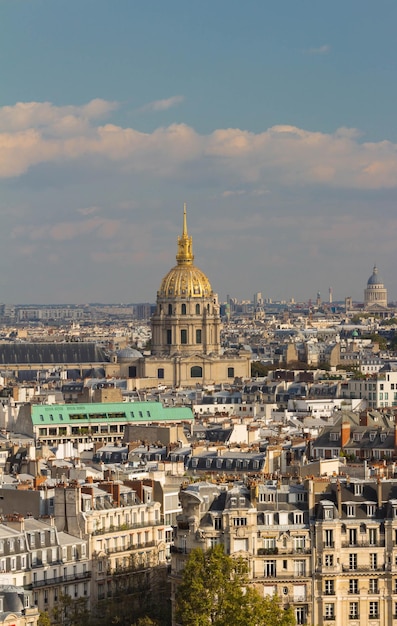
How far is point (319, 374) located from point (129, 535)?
10271 centimetres

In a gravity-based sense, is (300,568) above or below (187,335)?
below

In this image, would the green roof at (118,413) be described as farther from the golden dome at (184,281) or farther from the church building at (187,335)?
the golden dome at (184,281)

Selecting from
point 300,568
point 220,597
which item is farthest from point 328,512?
point 220,597

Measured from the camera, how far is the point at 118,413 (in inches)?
4119

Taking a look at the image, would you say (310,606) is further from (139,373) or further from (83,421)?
(139,373)

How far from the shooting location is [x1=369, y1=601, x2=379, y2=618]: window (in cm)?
5019

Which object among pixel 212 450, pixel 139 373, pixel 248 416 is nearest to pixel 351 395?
pixel 248 416

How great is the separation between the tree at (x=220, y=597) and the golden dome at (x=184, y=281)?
135066 mm

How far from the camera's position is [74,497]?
180 feet

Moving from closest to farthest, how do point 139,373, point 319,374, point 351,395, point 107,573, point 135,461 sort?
point 107,573, point 135,461, point 351,395, point 319,374, point 139,373

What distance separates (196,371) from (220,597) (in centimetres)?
12726

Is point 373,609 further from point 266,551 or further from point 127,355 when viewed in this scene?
point 127,355

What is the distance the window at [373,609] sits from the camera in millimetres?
50188

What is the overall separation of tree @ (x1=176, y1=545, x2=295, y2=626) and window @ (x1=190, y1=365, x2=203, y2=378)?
125m
